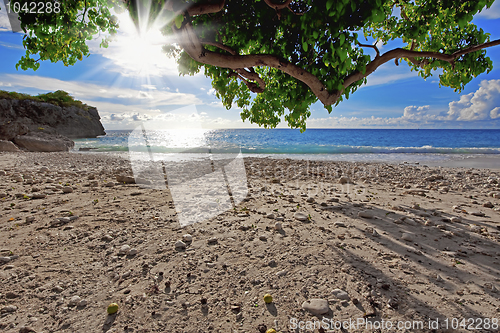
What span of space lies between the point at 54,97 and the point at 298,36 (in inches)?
2356

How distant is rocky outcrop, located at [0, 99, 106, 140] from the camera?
3153 centimetres

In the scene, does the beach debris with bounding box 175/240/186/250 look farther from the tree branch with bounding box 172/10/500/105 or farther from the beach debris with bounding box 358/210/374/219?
the beach debris with bounding box 358/210/374/219

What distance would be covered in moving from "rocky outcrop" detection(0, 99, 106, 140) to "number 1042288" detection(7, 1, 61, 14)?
87.7 ft

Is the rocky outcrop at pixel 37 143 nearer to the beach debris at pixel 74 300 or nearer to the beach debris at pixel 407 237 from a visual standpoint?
the beach debris at pixel 74 300

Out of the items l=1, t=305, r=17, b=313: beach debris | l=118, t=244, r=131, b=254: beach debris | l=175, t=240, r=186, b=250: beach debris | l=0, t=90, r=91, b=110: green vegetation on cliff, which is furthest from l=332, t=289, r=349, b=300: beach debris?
l=0, t=90, r=91, b=110: green vegetation on cliff

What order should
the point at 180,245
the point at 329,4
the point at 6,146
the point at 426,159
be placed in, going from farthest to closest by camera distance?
the point at 426,159 → the point at 6,146 → the point at 180,245 → the point at 329,4

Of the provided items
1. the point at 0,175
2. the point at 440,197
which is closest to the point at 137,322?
the point at 440,197

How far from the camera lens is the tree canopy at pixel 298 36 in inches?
137

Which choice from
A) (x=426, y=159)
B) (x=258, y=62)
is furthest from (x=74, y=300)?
(x=426, y=159)

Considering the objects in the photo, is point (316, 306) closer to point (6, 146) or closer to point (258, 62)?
point (258, 62)

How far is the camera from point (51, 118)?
42.5 metres

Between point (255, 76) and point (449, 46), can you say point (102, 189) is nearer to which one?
point (255, 76)

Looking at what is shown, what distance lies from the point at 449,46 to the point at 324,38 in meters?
4.46

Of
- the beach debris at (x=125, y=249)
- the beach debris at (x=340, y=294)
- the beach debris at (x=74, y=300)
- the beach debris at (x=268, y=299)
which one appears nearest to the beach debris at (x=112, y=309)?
the beach debris at (x=74, y=300)
